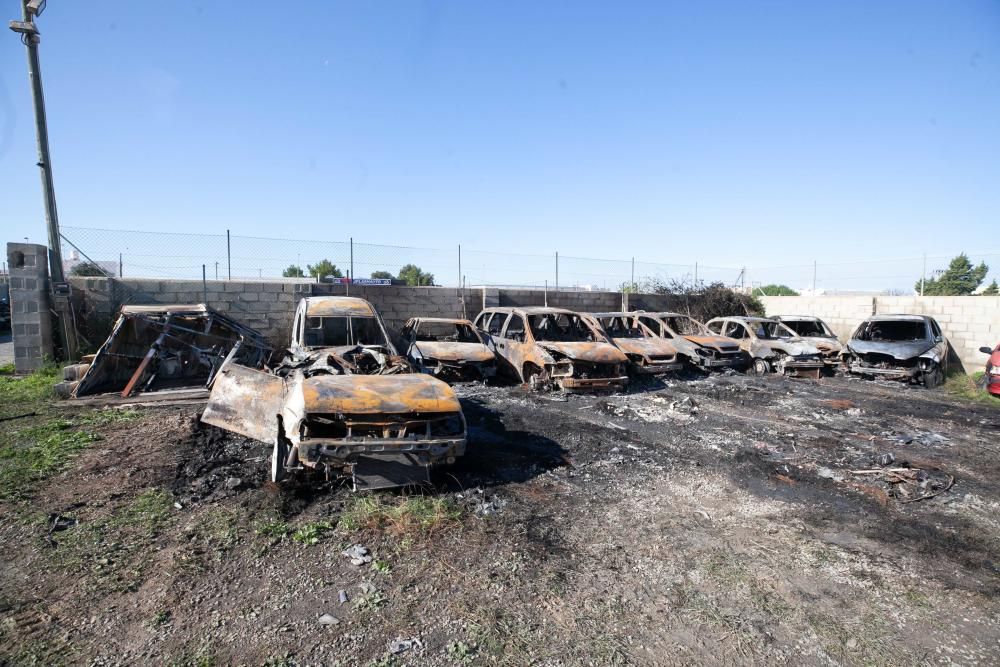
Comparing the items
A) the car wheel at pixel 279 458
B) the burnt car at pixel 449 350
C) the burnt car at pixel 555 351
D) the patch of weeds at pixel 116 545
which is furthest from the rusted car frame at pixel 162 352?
the burnt car at pixel 555 351

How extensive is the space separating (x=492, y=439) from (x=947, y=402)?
9064 millimetres

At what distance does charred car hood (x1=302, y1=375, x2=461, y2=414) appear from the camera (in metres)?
4.50

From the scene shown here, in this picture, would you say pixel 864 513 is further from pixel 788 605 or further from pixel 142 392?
pixel 142 392

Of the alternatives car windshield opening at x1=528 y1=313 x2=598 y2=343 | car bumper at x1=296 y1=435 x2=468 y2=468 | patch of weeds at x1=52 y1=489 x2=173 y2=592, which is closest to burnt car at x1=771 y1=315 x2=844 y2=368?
car windshield opening at x1=528 y1=313 x2=598 y2=343

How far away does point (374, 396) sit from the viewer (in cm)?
472

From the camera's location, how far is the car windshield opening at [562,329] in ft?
36.5

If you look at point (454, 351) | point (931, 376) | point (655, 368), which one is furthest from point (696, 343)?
point (454, 351)

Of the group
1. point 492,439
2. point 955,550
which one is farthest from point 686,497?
point 492,439

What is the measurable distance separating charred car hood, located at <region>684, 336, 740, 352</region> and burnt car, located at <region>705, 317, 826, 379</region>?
61 cm

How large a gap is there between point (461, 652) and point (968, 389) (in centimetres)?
1292

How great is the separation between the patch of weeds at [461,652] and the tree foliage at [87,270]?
12.0 metres

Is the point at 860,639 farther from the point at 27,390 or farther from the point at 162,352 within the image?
the point at 27,390

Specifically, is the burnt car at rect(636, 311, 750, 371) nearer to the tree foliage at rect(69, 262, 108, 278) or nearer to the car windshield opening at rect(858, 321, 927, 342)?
the car windshield opening at rect(858, 321, 927, 342)

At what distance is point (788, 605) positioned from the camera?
3219 millimetres
